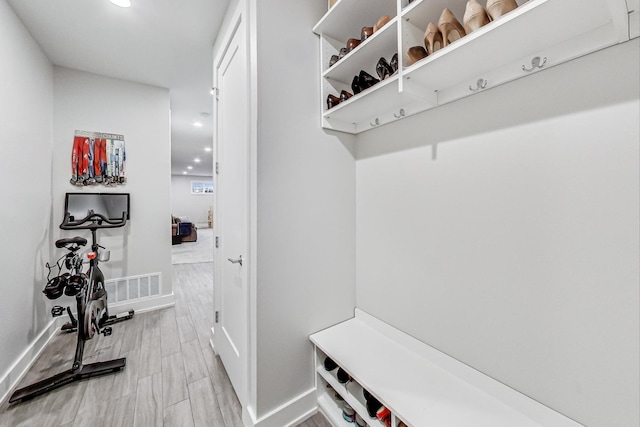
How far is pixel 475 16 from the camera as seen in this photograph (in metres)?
0.86

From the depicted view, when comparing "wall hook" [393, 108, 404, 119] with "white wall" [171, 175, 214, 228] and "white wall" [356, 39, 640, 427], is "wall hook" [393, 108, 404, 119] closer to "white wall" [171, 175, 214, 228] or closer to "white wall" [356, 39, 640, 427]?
"white wall" [356, 39, 640, 427]

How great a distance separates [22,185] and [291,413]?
8.66 feet

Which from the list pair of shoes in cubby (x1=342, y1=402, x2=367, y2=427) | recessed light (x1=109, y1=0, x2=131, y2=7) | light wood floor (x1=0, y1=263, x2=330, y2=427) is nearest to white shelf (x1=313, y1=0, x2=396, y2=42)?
recessed light (x1=109, y1=0, x2=131, y2=7)

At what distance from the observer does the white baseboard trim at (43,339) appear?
1672 millimetres

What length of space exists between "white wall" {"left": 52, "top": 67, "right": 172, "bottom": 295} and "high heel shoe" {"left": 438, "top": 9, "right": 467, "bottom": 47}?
3.20m

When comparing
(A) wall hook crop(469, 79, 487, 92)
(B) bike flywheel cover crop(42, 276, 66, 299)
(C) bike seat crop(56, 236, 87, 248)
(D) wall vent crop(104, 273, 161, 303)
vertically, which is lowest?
(D) wall vent crop(104, 273, 161, 303)

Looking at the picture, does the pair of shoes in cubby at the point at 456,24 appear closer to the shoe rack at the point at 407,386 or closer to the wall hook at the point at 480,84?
the wall hook at the point at 480,84

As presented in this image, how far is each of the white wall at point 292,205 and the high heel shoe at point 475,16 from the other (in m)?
0.84

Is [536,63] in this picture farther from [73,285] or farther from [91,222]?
[91,222]

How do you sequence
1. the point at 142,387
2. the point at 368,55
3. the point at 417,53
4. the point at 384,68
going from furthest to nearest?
the point at 142,387
the point at 368,55
the point at 384,68
the point at 417,53

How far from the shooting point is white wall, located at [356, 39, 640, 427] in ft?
2.53

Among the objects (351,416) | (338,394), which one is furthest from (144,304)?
(351,416)

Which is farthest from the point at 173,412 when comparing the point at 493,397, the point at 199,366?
the point at 493,397

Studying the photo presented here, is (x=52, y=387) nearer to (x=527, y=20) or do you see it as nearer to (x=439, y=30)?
(x=439, y=30)
